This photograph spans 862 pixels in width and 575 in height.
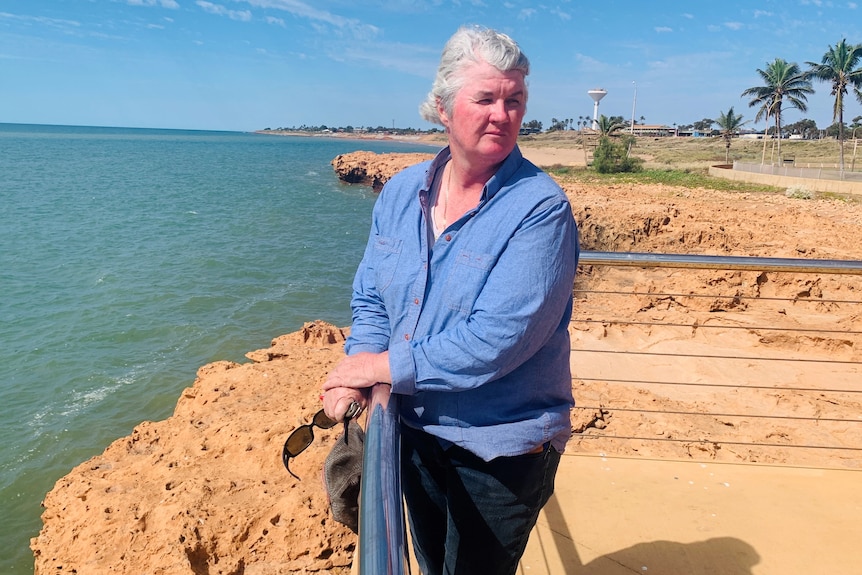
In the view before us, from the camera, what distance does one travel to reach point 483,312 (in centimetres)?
133

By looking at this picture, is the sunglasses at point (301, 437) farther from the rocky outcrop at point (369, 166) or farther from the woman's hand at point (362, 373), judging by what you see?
the rocky outcrop at point (369, 166)

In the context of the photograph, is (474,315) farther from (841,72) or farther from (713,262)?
(841,72)

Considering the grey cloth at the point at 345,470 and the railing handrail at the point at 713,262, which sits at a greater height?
the railing handrail at the point at 713,262

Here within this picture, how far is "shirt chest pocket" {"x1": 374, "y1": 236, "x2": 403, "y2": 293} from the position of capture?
61.6 inches

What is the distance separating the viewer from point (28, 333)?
10797mm

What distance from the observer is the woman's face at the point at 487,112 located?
1.43m

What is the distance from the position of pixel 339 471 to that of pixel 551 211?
2.69ft

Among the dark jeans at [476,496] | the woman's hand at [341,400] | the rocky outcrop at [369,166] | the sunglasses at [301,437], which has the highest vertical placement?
the rocky outcrop at [369,166]

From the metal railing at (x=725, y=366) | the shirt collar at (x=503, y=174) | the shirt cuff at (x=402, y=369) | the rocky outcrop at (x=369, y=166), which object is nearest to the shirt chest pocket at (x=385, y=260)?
the shirt collar at (x=503, y=174)

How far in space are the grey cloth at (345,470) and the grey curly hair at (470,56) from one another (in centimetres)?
86

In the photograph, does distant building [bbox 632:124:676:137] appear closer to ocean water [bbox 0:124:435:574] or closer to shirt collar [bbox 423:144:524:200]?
ocean water [bbox 0:124:435:574]

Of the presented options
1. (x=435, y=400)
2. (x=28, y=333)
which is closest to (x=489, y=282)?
(x=435, y=400)

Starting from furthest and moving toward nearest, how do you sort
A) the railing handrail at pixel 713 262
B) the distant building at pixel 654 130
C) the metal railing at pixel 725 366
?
the distant building at pixel 654 130, the metal railing at pixel 725 366, the railing handrail at pixel 713 262

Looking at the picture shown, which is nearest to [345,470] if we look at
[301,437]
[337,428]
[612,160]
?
[301,437]
